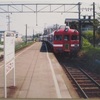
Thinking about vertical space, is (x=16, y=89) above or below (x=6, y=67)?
below

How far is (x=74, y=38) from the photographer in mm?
31547

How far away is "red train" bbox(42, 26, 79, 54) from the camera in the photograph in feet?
103

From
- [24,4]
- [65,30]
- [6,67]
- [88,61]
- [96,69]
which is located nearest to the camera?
[6,67]

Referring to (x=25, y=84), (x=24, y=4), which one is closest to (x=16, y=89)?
(x=25, y=84)

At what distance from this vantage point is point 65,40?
31.4 meters

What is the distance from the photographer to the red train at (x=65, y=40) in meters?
31.3

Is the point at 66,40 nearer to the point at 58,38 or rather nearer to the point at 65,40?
the point at 65,40

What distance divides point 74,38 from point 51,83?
1938 centimetres

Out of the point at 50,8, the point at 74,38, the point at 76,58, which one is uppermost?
the point at 50,8

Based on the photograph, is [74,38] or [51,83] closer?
[51,83]

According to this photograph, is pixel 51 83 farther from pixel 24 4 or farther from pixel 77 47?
pixel 24 4

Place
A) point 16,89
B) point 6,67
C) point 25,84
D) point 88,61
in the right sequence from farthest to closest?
point 88,61 < point 25,84 < point 16,89 < point 6,67

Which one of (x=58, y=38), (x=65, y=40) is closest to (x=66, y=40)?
(x=65, y=40)

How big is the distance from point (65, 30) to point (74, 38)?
3.72 feet
